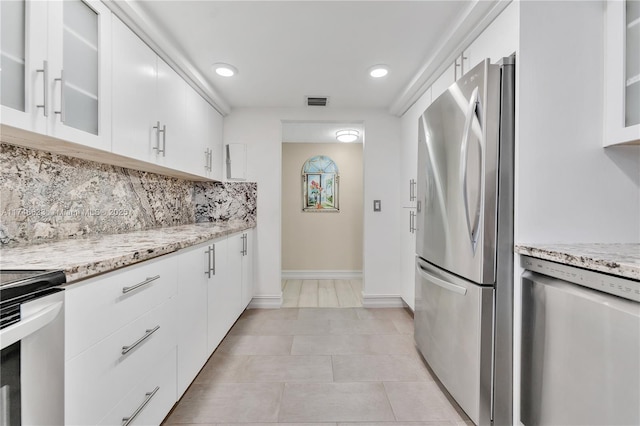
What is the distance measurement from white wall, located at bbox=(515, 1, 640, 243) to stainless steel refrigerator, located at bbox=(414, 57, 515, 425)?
7 cm

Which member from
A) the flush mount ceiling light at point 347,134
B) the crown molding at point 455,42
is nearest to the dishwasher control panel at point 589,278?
the crown molding at point 455,42

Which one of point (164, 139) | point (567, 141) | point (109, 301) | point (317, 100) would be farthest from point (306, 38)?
point (109, 301)

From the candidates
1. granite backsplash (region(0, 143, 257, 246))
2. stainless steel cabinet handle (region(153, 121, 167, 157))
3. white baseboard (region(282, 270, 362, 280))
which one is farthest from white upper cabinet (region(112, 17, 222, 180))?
white baseboard (region(282, 270, 362, 280))

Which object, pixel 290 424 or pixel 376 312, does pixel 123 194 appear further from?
pixel 376 312

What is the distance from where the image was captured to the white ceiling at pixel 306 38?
1.54 m

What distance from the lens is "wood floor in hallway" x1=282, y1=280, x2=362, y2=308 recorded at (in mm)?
3223

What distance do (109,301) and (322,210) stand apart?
3728 millimetres

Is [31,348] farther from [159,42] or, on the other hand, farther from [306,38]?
[306,38]

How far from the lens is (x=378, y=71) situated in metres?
2.24

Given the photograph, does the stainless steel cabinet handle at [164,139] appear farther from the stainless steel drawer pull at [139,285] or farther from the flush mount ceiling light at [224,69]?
the stainless steel drawer pull at [139,285]


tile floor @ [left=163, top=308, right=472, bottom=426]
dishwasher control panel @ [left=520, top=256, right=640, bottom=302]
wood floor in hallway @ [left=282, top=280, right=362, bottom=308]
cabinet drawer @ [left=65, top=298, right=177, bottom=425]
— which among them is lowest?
wood floor in hallway @ [left=282, top=280, right=362, bottom=308]

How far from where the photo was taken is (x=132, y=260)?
101 cm

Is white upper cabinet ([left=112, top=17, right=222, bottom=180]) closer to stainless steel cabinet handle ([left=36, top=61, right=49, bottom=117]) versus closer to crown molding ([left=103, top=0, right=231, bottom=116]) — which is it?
crown molding ([left=103, top=0, right=231, bottom=116])

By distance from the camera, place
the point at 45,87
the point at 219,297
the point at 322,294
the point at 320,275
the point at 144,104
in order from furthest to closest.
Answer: the point at 320,275 → the point at 322,294 → the point at 219,297 → the point at 144,104 → the point at 45,87
